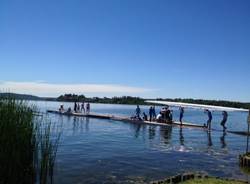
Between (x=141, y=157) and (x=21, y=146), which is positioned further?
(x=141, y=157)

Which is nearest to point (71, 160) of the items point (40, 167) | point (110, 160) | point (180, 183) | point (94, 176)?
point (110, 160)

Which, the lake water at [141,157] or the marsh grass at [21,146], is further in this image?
the lake water at [141,157]

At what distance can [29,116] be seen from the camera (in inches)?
479

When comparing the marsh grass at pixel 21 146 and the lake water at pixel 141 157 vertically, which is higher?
the marsh grass at pixel 21 146

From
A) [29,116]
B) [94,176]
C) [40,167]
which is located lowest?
[94,176]

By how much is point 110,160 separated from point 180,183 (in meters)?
9.08

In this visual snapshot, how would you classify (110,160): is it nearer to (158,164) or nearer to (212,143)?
(158,164)

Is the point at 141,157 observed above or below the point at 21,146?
below

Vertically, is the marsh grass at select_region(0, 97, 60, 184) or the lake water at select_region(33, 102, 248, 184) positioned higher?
the marsh grass at select_region(0, 97, 60, 184)

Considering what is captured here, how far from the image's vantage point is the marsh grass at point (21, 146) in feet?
36.6

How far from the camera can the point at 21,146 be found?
1154cm

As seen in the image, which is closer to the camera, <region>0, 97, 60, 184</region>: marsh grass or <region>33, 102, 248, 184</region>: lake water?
<region>0, 97, 60, 184</region>: marsh grass

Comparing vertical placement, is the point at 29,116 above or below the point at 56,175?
above

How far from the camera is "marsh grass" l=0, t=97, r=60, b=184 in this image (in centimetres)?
1116
